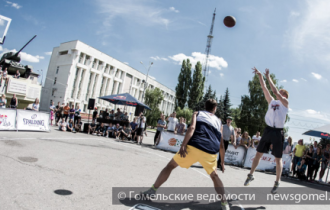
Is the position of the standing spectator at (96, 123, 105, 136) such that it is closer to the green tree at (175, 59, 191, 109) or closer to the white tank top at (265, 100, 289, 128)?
the white tank top at (265, 100, 289, 128)

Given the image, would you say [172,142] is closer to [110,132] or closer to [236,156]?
[236,156]

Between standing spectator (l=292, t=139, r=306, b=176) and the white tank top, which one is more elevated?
the white tank top

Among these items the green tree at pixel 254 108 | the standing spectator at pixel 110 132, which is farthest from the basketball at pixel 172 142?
the green tree at pixel 254 108

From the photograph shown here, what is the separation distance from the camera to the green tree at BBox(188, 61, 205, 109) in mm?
49600

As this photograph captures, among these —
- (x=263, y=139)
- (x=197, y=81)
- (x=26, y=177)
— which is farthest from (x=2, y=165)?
(x=197, y=81)

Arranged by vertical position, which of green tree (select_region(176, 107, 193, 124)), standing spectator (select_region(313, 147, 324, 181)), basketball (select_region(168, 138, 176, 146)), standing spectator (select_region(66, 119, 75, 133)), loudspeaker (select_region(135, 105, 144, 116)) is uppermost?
green tree (select_region(176, 107, 193, 124))

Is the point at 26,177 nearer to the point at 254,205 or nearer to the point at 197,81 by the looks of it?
the point at 254,205

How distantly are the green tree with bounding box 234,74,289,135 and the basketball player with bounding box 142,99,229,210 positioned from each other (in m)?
37.6

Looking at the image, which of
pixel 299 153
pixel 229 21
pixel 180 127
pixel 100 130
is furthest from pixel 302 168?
pixel 100 130

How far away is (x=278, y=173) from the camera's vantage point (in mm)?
4664

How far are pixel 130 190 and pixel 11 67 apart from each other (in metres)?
29.9

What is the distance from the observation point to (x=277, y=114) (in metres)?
4.55

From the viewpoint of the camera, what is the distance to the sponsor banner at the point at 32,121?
11.5 metres

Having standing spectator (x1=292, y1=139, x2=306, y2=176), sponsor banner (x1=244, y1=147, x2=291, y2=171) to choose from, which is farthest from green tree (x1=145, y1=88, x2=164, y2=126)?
standing spectator (x1=292, y1=139, x2=306, y2=176)
